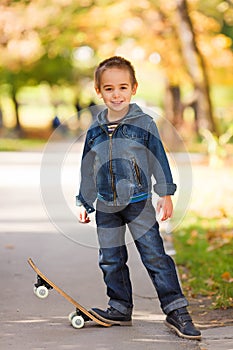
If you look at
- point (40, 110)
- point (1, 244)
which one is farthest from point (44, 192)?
point (40, 110)

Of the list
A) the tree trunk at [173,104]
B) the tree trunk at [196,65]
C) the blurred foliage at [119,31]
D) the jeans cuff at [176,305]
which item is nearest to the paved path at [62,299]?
the jeans cuff at [176,305]

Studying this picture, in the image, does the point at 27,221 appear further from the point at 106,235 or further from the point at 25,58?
the point at 25,58

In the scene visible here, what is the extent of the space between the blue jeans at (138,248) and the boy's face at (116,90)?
58cm

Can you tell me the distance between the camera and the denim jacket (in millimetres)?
5520

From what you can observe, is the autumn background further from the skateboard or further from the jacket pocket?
the jacket pocket

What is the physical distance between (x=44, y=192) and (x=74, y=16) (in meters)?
21.5

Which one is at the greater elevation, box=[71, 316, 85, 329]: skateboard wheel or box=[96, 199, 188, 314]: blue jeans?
box=[96, 199, 188, 314]: blue jeans

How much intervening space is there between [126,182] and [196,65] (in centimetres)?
1719

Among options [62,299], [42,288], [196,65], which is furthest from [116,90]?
[196,65]

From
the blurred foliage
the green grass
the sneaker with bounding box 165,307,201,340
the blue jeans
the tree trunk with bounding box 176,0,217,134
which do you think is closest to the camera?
the sneaker with bounding box 165,307,201,340

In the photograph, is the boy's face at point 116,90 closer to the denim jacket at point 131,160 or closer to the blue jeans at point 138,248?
the denim jacket at point 131,160

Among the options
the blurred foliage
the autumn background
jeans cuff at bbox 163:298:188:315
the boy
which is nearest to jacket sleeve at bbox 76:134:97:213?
the boy

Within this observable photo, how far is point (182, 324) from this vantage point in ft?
18.2

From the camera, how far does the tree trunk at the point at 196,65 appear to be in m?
21.7
